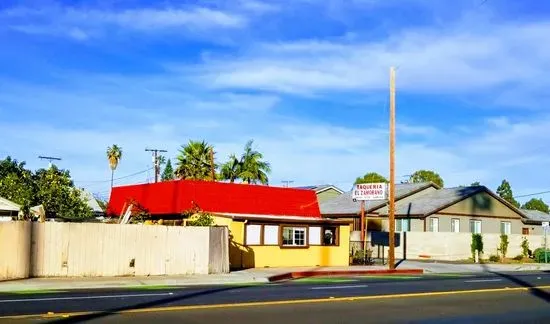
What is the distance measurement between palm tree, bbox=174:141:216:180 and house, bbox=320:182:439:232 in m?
9.81

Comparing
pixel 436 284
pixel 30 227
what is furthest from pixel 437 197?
pixel 30 227

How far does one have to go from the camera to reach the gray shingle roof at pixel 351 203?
1979 inches

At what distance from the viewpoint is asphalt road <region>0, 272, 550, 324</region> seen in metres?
12.9

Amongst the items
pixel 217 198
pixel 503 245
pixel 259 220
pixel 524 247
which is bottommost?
pixel 524 247

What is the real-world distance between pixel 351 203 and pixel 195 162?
12406mm

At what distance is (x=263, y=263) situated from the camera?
31.2 metres

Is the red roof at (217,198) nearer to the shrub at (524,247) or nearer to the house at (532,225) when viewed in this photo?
the shrub at (524,247)

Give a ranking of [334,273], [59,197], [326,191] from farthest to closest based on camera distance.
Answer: [326,191], [59,197], [334,273]

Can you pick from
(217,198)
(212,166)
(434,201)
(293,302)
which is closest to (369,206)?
(434,201)

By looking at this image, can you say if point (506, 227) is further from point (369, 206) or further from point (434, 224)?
point (369, 206)

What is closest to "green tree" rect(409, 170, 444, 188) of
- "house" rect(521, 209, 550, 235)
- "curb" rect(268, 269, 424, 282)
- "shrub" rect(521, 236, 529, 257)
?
"house" rect(521, 209, 550, 235)

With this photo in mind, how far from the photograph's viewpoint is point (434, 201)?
49812mm

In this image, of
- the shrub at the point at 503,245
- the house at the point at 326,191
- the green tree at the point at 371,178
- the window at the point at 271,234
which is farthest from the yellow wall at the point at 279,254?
the green tree at the point at 371,178

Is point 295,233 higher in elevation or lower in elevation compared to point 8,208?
lower
